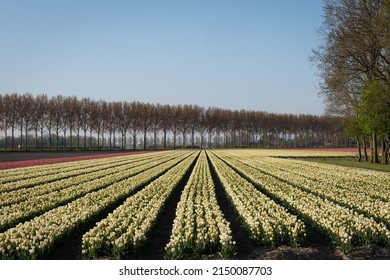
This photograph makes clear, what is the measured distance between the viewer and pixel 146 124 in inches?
3962

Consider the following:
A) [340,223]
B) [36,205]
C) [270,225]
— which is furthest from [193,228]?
[36,205]

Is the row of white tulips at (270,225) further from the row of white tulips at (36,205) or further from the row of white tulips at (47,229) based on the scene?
the row of white tulips at (36,205)

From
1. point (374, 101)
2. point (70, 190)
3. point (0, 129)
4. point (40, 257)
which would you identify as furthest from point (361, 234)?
point (0, 129)

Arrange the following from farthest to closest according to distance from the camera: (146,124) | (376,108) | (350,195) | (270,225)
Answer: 1. (146,124)
2. (376,108)
3. (350,195)
4. (270,225)

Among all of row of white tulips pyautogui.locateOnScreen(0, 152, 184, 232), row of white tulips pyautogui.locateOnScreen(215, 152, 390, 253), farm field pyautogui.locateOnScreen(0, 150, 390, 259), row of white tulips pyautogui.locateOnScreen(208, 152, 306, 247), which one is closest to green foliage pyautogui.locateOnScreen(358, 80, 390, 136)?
farm field pyautogui.locateOnScreen(0, 150, 390, 259)

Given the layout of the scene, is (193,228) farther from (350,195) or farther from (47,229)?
(350,195)

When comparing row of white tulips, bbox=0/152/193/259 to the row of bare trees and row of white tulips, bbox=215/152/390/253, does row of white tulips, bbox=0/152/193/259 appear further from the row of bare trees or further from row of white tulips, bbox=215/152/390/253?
the row of bare trees

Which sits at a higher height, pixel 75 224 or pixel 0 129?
pixel 0 129

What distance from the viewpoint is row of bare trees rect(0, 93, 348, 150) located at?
3214 inches

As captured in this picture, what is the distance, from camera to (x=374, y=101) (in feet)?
90.2

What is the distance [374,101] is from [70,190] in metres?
22.1

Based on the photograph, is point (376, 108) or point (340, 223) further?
point (376, 108)

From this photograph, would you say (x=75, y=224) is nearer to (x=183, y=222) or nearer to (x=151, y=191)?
(x=183, y=222)

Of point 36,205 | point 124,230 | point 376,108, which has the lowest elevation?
point 124,230
